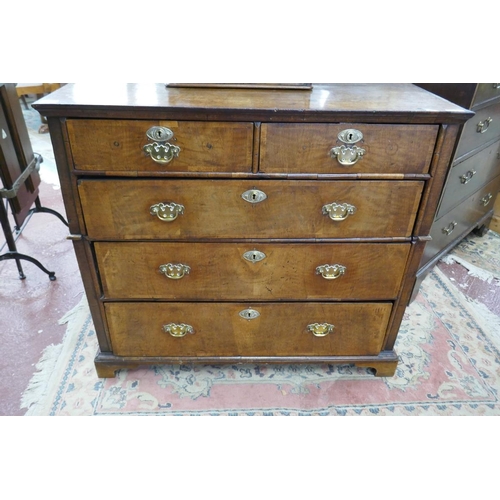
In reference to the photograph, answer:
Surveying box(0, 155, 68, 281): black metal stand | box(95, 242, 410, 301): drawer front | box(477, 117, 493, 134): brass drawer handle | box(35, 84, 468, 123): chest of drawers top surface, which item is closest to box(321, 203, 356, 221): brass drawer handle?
box(95, 242, 410, 301): drawer front

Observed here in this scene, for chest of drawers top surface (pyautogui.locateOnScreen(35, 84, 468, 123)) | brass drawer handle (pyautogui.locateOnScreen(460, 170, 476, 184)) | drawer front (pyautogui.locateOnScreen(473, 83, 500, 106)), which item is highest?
chest of drawers top surface (pyautogui.locateOnScreen(35, 84, 468, 123))

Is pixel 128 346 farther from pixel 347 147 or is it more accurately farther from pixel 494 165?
pixel 494 165

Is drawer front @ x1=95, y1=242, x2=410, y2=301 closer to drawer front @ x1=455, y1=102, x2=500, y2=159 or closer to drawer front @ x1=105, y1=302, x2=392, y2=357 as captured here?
drawer front @ x1=105, y1=302, x2=392, y2=357

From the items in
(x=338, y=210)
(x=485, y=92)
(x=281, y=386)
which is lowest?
(x=281, y=386)

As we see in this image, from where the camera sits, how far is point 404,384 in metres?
1.60

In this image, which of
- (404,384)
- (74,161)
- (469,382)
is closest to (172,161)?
(74,161)

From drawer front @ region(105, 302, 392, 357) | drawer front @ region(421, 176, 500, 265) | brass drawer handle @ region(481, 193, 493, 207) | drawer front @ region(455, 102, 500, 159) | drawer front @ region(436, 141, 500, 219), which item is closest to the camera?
drawer front @ region(105, 302, 392, 357)

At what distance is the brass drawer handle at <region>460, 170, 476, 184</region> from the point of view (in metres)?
1.91

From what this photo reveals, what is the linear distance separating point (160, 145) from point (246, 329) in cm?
73

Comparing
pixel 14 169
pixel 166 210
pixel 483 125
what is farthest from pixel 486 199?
pixel 14 169

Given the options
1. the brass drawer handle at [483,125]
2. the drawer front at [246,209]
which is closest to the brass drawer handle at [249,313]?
the drawer front at [246,209]

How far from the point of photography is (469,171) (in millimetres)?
1944

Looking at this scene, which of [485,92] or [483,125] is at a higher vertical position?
[485,92]

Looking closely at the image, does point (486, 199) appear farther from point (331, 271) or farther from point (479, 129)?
point (331, 271)
